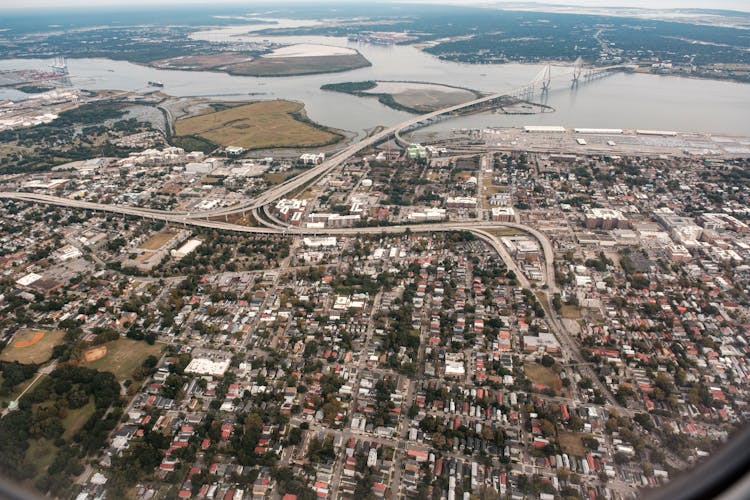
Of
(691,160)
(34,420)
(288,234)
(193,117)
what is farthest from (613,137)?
(34,420)

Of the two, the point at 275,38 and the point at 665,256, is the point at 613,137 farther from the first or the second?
the point at 275,38

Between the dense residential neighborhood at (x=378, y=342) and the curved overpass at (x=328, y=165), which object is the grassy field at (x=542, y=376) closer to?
the dense residential neighborhood at (x=378, y=342)

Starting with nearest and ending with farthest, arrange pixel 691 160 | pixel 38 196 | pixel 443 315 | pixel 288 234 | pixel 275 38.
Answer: pixel 443 315
pixel 288 234
pixel 38 196
pixel 691 160
pixel 275 38

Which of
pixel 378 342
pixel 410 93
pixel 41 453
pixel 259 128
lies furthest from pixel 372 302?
pixel 410 93

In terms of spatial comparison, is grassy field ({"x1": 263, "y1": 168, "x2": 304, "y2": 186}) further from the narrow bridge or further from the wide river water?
the wide river water

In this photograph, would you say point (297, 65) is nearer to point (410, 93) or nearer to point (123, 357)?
point (410, 93)

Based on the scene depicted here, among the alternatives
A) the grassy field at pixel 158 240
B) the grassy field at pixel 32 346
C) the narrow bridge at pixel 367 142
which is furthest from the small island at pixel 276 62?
the grassy field at pixel 32 346
